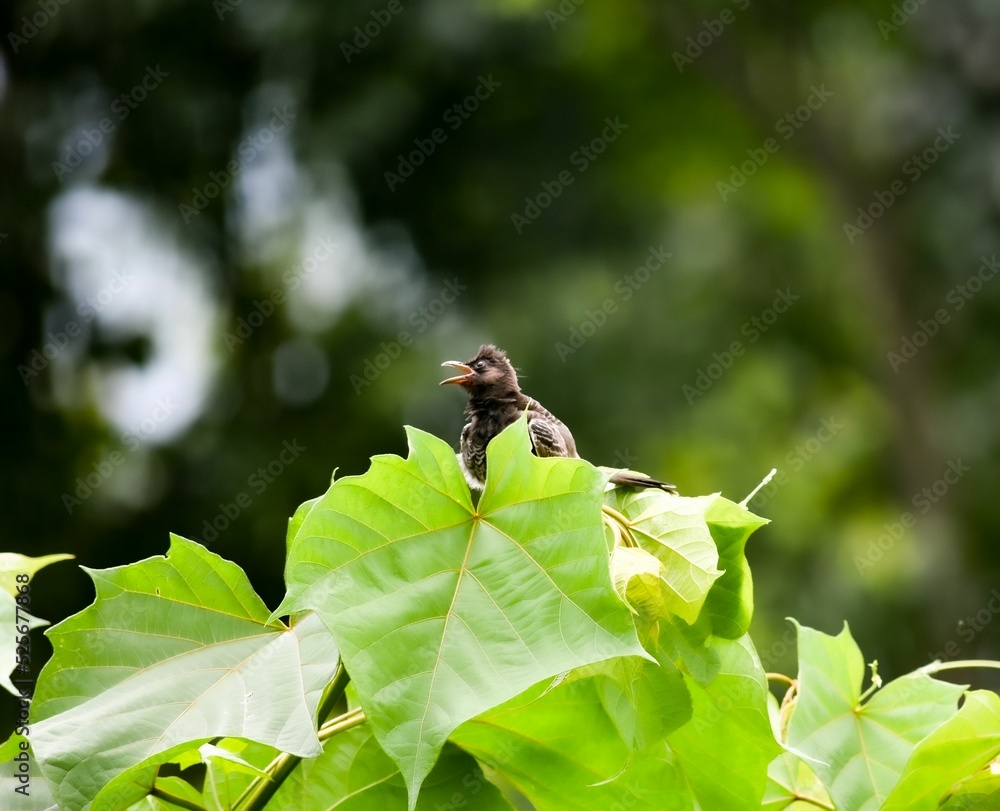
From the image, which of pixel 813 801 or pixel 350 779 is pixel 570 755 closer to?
pixel 350 779

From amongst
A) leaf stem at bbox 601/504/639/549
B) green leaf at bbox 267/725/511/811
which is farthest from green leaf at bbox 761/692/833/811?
green leaf at bbox 267/725/511/811

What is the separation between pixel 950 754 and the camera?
74.2 inches

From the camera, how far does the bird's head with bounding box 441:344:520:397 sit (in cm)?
351

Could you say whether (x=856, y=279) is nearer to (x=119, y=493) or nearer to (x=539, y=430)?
(x=119, y=493)

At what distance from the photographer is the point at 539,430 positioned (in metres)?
3.15

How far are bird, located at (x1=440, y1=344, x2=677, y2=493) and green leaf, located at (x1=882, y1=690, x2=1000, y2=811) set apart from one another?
141cm

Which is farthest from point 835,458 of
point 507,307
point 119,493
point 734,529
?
point 734,529

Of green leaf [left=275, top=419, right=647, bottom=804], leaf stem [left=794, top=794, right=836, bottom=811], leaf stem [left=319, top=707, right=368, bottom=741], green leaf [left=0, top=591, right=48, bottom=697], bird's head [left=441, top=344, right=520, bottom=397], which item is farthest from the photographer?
bird's head [left=441, top=344, right=520, bottom=397]

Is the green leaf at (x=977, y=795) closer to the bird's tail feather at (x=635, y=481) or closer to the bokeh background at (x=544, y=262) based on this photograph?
the bird's tail feather at (x=635, y=481)

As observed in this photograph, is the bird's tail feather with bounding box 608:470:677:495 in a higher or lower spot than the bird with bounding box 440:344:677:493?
higher

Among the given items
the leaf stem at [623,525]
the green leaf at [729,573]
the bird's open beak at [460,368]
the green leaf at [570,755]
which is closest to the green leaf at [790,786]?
the green leaf at [570,755]

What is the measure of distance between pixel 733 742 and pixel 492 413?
1.65 meters

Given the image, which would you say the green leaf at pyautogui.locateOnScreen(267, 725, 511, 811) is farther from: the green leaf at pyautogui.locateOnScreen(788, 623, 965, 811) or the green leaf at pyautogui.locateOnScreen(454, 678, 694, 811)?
the green leaf at pyautogui.locateOnScreen(788, 623, 965, 811)

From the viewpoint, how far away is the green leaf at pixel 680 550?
5.58 ft
